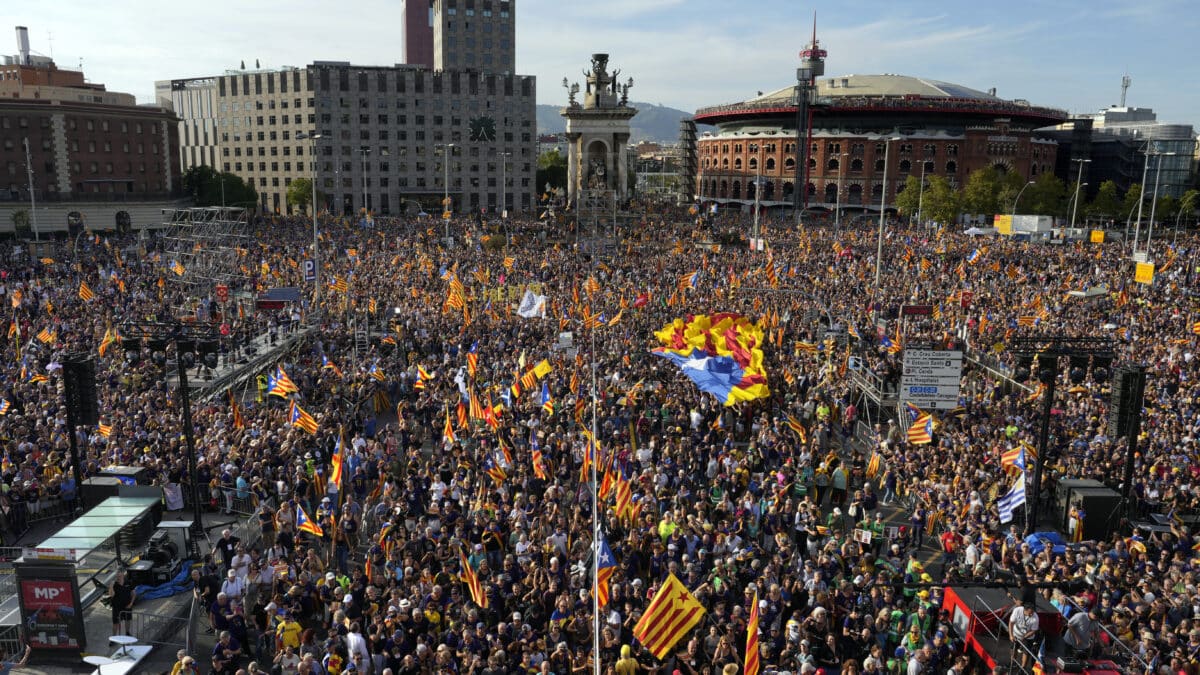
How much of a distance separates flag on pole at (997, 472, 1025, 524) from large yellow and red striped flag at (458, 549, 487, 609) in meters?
10.3

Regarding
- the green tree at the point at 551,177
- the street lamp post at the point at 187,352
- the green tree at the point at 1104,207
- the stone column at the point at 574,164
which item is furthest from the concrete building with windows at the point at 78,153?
the green tree at the point at 1104,207

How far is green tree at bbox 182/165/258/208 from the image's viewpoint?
100125 mm

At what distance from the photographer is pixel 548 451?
808 inches

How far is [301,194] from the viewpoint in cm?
10888

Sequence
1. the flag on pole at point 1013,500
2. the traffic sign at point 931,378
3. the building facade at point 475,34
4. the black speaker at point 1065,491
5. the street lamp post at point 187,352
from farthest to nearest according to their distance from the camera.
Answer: the building facade at point 475,34, the traffic sign at point 931,378, the black speaker at point 1065,491, the street lamp post at point 187,352, the flag on pole at point 1013,500

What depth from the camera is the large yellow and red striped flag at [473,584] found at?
564 inches

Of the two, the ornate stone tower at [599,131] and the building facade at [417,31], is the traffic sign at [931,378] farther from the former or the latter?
the building facade at [417,31]

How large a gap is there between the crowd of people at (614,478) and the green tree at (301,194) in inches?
2846

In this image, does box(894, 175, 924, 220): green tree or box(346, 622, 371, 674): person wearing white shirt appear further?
box(894, 175, 924, 220): green tree

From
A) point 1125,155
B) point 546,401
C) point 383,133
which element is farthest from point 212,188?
point 1125,155

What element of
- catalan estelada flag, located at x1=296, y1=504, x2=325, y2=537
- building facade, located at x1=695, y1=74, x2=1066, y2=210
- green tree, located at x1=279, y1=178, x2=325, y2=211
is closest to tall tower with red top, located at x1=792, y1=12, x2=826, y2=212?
building facade, located at x1=695, y1=74, x2=1066, y2=210

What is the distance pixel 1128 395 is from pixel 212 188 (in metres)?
102

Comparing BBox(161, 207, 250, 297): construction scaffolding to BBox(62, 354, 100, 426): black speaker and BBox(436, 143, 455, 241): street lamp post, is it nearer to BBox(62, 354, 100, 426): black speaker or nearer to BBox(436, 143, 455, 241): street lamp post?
BBox(62, 354, 100, 426): black speaker

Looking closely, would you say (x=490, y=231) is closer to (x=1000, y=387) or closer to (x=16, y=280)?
(x=16, y=280)
